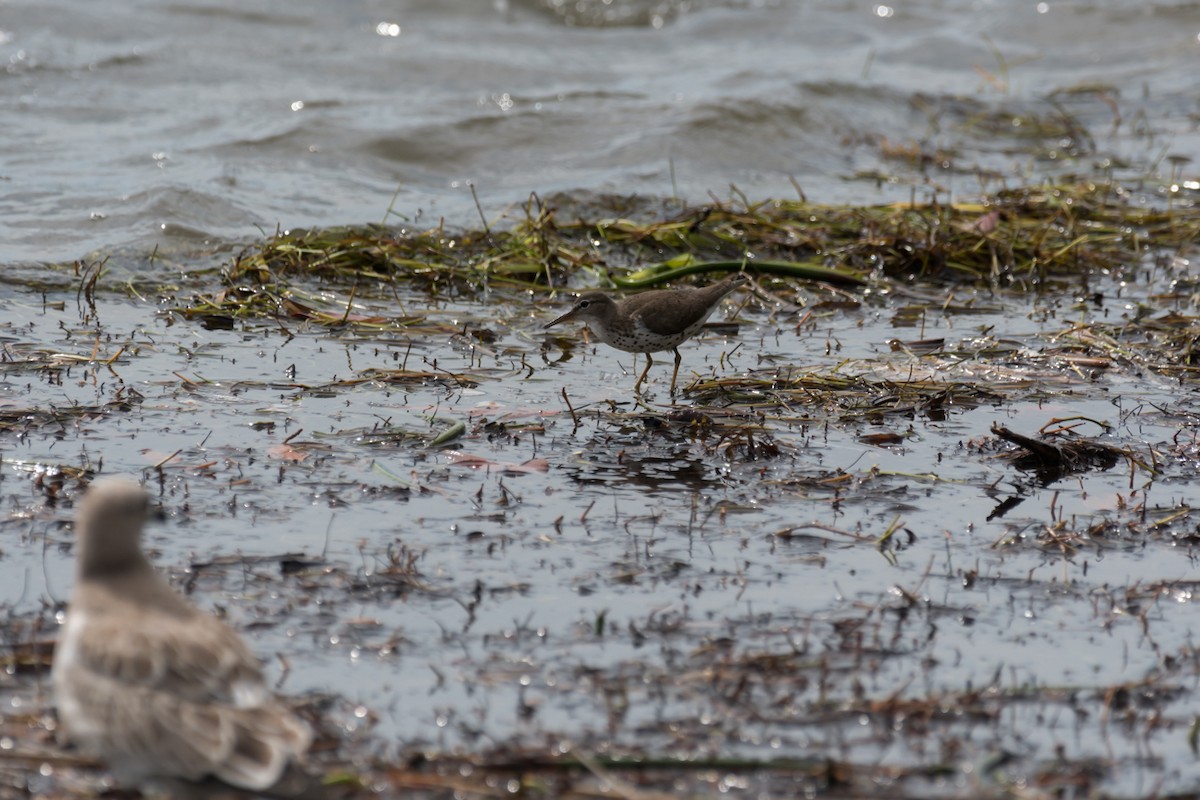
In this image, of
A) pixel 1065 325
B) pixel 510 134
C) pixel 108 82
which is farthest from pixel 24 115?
pixel 1065 325

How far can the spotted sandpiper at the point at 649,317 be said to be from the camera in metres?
8.42

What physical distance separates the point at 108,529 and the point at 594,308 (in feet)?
16.0

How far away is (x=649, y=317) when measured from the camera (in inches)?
329

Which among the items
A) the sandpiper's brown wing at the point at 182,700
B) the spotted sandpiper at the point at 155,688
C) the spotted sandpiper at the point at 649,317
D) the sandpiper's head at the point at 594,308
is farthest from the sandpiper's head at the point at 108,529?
the sandpiper's head at the point at 594,308

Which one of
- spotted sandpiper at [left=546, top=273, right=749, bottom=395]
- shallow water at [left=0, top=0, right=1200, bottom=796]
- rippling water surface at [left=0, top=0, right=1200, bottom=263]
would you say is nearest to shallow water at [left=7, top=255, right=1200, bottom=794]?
shallow water at [left=0, top=0, right=1200, bottom=796]

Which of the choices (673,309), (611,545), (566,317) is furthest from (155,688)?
(566,317)

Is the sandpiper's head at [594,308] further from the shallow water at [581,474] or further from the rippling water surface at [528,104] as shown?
the rippling water surface at [528,104]

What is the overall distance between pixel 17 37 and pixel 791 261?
10909 millimetres

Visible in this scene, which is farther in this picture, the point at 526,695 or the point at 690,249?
the point at 690,249

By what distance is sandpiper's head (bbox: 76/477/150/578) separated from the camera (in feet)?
13.4

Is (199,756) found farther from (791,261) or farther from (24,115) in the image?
(24,115)

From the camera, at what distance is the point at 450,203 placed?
1251 centimetres

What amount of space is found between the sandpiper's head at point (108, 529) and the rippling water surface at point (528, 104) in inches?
260

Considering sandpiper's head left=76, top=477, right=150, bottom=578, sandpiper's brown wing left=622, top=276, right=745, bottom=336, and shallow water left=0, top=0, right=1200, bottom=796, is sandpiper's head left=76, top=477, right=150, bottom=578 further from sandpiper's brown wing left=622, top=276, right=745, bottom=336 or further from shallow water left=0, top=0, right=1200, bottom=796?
sandpiper's brown wing left=622, top=276, right=745, bottom=336
